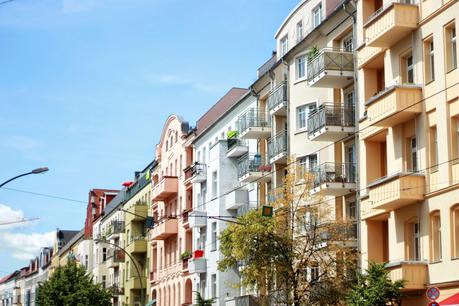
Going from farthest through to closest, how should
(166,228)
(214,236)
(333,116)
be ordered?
(166,228), (214,236), (333,116)

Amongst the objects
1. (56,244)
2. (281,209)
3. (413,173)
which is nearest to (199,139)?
(281,209)

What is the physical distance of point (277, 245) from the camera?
3641cm

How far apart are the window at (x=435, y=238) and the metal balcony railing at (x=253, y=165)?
18.6 m

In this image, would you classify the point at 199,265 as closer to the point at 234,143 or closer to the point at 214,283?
the point at 214,283

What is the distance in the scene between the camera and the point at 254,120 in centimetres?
5109

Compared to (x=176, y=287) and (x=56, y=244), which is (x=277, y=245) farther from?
(x=56, y=244)

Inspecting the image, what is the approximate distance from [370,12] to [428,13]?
527 cm

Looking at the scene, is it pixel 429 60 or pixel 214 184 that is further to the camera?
pixel 214 184

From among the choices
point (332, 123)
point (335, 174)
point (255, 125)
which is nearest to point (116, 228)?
point (255, 125)

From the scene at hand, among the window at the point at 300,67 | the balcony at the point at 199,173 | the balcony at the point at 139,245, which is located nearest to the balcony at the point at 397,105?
the window at the point at 300,67

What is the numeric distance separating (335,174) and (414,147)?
6355 mm

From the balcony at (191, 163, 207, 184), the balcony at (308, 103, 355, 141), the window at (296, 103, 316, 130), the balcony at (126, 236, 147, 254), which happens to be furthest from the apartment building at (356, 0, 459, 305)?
the balcony at (126, 236, 147, 254)

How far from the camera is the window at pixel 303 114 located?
4401cm

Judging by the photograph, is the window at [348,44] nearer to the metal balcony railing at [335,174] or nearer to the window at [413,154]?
the metal balcony railing at [335,174]
